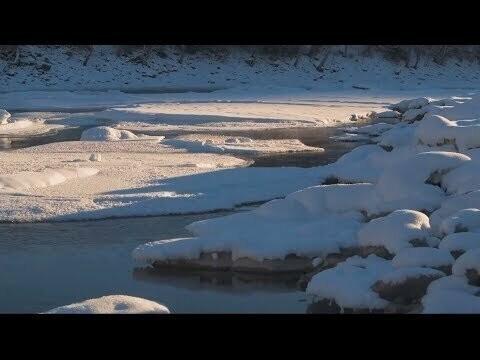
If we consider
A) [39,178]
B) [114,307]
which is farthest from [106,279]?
[39,178]

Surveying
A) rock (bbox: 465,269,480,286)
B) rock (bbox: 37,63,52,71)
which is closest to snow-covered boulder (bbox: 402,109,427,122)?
rock (bbox: 465,269,480,286)

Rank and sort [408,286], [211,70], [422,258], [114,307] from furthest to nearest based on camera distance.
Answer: [211,70], [422,258], [408,286], [114,307]

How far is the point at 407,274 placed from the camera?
5301mm

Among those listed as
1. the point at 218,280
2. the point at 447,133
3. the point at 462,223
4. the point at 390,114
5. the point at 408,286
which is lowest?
the point at 390,114

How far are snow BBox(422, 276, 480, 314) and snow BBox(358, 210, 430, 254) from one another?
803 millimetres

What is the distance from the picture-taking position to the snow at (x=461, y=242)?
560cm

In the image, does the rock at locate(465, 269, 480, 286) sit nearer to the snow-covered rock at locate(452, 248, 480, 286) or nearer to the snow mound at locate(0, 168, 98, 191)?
the snow-covered rock at locate(452, 248, 480, 286)

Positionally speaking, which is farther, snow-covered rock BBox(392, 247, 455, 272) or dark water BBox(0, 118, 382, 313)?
dark water BBox(0, 118, 382, 313)

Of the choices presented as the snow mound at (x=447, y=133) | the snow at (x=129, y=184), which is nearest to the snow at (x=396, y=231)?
the snow at (x=129, y=184)

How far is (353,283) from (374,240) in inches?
36.4

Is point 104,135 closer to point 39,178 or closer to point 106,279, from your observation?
point 39,178

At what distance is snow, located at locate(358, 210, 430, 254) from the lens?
614 cm
